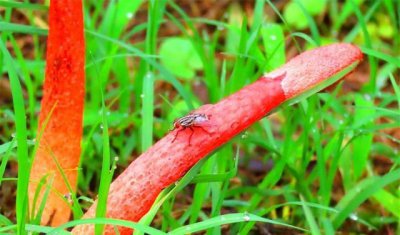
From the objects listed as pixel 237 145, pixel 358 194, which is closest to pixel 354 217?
pixel 358 194

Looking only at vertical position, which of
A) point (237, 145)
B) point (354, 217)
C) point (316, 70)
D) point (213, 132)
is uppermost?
point (316, 70)

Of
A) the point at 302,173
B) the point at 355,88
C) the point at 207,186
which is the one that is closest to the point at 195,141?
the point at 207,186

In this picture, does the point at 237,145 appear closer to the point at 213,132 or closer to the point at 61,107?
the point at 213,132

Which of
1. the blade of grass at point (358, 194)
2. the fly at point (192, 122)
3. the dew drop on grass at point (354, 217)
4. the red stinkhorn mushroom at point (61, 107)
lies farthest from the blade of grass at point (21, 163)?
the dew drop on grass at point (354, 217)

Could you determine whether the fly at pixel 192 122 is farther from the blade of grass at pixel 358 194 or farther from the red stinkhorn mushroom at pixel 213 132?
the blade of grass at pixel 358 194

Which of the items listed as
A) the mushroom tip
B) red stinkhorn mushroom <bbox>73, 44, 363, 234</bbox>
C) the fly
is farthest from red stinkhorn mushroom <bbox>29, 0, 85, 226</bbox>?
the mushroom tip

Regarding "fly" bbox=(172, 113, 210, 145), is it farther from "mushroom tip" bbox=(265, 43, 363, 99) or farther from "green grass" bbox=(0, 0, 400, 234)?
"mushroom tip" bbox=(265, 43, 363, 99)

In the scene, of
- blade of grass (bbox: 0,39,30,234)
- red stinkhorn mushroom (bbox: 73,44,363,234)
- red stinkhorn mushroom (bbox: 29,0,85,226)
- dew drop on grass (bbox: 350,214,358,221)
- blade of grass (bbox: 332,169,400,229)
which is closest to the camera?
blade of grass (bbox: 0,39,30,234)
